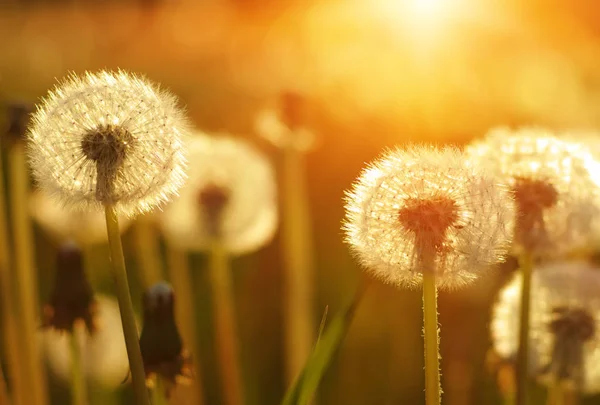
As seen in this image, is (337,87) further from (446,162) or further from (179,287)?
(446,162)

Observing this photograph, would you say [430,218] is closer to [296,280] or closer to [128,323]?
[128,323]

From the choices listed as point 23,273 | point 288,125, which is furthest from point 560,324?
point 288,125

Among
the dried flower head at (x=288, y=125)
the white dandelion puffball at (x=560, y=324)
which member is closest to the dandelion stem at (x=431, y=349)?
the white dandelion puffball at (x=560, y=324)

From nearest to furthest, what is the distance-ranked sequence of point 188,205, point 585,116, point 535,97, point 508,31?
point 188,205 < point 585,116 < point 535,97 < point 508,31

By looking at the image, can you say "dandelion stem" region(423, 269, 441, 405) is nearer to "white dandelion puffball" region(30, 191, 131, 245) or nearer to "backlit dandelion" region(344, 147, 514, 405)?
"backlit dandelion" region(344, 147, 514, 405)

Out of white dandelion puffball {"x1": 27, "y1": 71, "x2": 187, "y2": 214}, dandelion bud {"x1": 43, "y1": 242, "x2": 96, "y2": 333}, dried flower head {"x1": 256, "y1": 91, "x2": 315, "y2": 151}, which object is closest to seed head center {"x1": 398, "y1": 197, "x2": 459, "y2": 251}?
white dandelion puffball {"x1": 27, "y1": 71, "x2": 187, "y2": 214}

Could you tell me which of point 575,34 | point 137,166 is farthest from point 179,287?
point 575,34

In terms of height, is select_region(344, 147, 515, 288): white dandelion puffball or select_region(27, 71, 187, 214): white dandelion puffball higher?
select_region(27, 71, 187, 214): white dandelion puffball
